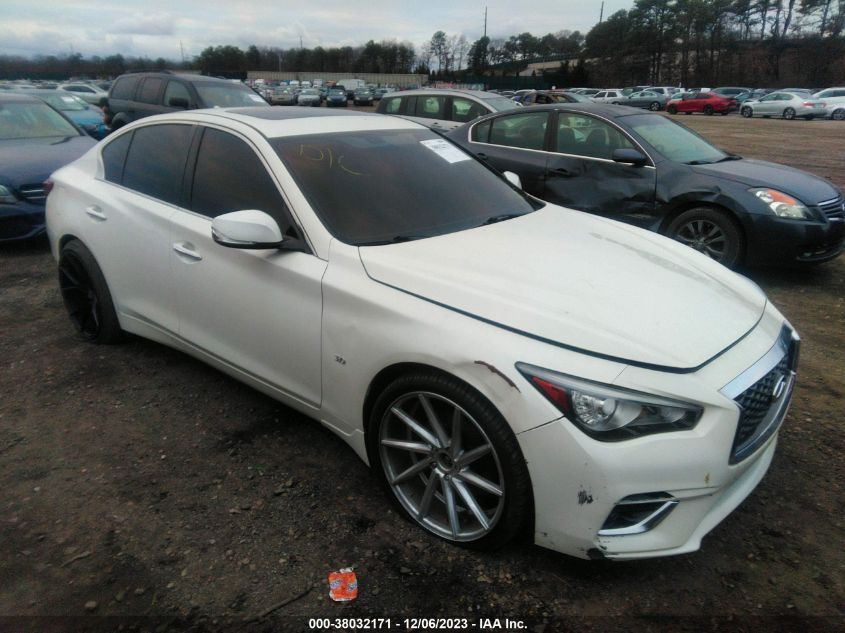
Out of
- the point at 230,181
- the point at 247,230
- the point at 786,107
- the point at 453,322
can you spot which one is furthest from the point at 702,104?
the point at 453,322

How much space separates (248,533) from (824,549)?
7.46ft

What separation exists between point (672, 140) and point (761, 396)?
4.69 metres

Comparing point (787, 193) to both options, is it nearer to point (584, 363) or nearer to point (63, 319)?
point (584, 363)

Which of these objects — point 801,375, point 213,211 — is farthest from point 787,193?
point 213,211

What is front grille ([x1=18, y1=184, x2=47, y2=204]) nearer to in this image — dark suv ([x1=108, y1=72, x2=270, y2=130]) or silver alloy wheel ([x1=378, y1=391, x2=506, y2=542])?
dark suv ([x1=108, y1=72, x2=270, y2=130])

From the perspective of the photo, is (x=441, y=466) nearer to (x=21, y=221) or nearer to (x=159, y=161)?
(x=159, y=161)

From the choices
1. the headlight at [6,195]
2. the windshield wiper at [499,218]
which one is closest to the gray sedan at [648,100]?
the headlight at [6,195]

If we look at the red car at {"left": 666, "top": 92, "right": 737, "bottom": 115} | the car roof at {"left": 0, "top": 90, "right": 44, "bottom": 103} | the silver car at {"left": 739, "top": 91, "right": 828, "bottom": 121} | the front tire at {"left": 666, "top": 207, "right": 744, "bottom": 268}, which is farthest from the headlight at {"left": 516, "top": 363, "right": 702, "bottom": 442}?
the red car at {"left": 666, "top": 92, "right": 737, "bottom": 115}

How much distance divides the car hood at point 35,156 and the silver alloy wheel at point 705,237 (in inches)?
249

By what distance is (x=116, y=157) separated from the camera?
3.98 metres

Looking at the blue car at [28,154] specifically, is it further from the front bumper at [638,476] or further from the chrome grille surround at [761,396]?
the chrome grille surround at [761,396]

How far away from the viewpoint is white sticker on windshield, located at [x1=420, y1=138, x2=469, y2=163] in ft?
11.6

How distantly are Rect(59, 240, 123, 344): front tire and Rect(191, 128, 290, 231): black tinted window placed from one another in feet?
3.62

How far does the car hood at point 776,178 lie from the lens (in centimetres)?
550
